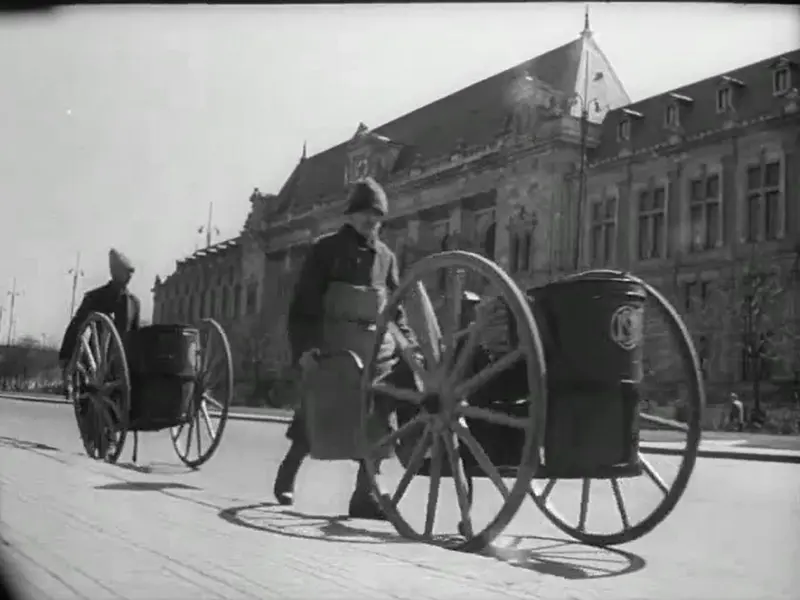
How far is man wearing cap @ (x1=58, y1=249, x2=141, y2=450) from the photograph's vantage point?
411 centimetres

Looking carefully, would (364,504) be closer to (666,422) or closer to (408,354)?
(408,354)

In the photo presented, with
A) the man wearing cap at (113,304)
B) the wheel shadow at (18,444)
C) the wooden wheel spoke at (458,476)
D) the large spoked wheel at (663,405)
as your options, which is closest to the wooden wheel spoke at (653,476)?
the large spoked wheel at (663,405)

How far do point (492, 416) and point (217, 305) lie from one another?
2.06 meters

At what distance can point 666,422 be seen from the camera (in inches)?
151

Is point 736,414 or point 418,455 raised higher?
point 736,414

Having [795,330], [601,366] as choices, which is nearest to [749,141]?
[795,330]

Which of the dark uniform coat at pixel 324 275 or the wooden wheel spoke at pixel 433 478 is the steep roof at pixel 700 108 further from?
the wooden wheel spoke at pixel 433 478

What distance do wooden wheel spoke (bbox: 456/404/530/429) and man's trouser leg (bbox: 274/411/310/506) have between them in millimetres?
1436

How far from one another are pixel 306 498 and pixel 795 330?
272cm

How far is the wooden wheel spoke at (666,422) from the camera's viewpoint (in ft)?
12.2

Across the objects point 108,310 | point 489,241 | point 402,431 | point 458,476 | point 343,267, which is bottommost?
point 458,476

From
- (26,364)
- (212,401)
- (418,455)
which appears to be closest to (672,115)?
(418,455)

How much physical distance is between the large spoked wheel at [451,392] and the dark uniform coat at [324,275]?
300mm

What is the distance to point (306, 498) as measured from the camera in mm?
5293
